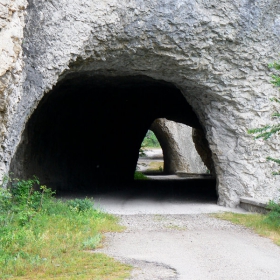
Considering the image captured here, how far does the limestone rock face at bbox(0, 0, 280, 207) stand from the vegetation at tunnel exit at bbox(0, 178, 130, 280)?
1.42m

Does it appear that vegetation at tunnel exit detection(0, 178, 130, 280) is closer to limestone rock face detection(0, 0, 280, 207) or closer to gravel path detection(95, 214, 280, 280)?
gravel path detection(95, 214, 280, 280)

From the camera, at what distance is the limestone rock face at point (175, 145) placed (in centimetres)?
3012

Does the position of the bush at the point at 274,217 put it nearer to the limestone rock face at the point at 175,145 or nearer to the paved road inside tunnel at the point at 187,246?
the paved road inside tunnel at the point at 187,246

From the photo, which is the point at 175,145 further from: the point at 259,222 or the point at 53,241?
the point at 53,241

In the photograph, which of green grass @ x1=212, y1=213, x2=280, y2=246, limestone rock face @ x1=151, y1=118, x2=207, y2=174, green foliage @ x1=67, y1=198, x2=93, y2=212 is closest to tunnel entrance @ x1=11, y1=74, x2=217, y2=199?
green foliage @ x1=67, y1=198, x2=93, y2=212

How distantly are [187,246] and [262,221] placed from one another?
257 centimetres

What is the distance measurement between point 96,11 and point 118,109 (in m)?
8.94

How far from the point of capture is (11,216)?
7.76m

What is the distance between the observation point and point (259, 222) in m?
8.89

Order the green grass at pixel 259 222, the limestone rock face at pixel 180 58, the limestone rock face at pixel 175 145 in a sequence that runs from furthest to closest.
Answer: the limestone rock face at pixel 175 145
the limestone rock face at pixel 180 58
the green grass at pixel 259 222

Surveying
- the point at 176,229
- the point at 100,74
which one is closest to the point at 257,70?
the point at 100,74

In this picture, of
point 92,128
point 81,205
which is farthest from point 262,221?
point 92,128

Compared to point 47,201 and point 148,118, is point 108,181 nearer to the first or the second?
point 148,118

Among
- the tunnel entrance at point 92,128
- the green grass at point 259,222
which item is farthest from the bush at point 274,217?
the tunnel entrance at point 92,128
